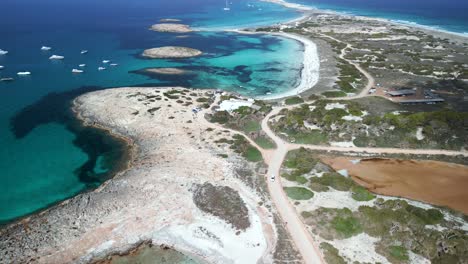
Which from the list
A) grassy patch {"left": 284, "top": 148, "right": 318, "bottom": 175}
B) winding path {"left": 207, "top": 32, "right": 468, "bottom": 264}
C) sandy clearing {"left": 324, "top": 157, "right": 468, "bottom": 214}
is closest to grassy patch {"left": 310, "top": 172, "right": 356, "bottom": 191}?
sandy clearing {"left": 324, "top": 157, "right": 468, "bottom": 214}

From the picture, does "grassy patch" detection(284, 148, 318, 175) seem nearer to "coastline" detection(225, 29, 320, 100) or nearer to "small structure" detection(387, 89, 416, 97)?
"coastline" detection(225, 29, 320, 100)

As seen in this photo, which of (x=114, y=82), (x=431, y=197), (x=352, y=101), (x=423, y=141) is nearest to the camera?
(x=431, y=197)

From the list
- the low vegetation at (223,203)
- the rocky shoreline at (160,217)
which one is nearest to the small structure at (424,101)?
the rocky shoreline at (160,217)

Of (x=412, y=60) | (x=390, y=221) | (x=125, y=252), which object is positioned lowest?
(x=125, y=252)

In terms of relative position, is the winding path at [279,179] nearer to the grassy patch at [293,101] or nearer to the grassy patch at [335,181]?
the grassy patch at [293,101]

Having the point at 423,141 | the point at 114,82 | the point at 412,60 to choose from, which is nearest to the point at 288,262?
the point at 423,141

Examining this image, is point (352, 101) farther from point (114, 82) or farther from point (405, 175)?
point (114, 82)
